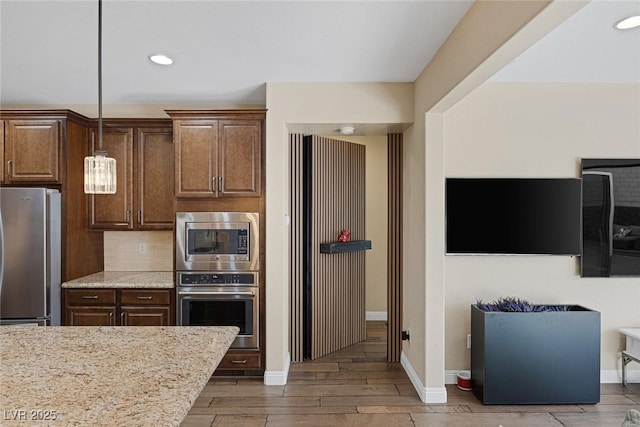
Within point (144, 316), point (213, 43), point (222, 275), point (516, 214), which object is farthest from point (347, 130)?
point (144, 316)

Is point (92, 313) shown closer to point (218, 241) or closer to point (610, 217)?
point (218, 241)

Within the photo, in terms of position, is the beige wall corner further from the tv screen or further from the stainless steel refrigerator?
the stainless steel refrigerator

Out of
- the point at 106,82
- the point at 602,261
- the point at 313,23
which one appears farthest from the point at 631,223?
the point at 106,82

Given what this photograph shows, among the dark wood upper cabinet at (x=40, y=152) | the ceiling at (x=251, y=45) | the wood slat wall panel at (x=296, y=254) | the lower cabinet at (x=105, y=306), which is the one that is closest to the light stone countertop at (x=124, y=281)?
the lower cabinet at (x=105, y=306)

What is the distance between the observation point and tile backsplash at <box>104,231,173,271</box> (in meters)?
4.38

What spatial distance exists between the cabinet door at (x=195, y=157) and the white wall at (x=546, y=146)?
204cm

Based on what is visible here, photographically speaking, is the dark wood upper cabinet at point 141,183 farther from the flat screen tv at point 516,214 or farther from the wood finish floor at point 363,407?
the flat screen tv at point 516,214

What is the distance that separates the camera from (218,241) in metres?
3.77

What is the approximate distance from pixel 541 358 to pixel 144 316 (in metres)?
3.28

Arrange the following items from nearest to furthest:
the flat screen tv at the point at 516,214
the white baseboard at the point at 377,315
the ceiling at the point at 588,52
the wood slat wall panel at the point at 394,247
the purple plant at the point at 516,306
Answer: the ceiling at the point at 588,52 < the purple plant at the point at 516,306 < the flat screen tv at the point at 516,214 < the wood slat wall panel at the point at 394,247 < the white baseboard at the point at 377,315

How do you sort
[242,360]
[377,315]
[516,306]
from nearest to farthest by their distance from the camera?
[516,306] < [242,360] < [377,315]

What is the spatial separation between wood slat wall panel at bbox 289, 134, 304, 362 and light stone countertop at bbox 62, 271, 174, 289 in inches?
45.6

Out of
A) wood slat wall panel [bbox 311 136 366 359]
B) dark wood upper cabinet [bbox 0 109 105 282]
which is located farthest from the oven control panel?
dark wood upper cabinet [bbox 0 109 105 282]

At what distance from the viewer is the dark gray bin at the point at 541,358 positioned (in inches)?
126
